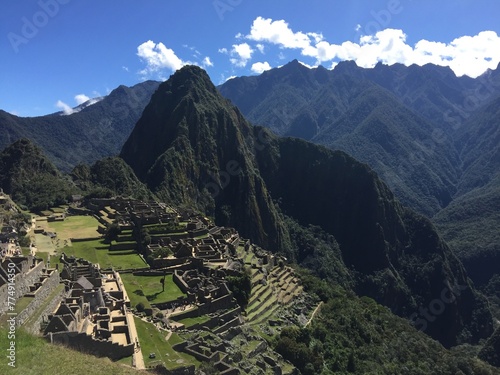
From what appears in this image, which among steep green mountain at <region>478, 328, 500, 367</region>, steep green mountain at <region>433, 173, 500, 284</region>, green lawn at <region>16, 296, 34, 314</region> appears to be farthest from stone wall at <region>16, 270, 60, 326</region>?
steep green mountain at <region>433, 173, 500, 284</region>

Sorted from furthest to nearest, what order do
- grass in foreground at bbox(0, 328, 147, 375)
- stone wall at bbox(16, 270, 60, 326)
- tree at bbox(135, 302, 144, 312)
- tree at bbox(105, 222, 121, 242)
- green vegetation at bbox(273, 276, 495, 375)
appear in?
tree at bbox(105, 222, 121, 242) → green vegetation at bbox(273, 276, 495, 375) → tree at bbox(135, 302, 144, 312) → stone wall at bbox(16, 270, 60, 326) → grass in foreground at bbox(0, 328, 147, 375)

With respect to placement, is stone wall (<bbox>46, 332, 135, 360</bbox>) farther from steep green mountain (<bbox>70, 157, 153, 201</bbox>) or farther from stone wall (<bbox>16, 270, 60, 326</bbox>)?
steep green mountain (<bbox>70, 157, 153, 201</bbox>)

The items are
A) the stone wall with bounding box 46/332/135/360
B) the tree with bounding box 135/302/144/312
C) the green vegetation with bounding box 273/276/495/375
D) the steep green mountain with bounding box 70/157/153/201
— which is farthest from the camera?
the steep green mountain with bounding box 70/157/153/201

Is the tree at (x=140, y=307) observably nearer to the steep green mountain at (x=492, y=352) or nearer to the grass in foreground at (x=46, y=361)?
the grass in foreground at (x=46, y=361)

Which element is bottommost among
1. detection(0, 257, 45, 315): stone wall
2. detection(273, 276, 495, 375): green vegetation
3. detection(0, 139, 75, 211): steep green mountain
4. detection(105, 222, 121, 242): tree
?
detection(273, 276, 495, 375): green vegetation

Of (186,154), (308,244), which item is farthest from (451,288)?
(186,154)

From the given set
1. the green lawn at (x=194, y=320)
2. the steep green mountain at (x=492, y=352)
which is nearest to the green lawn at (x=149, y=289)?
the green lawn at (x=194, y=320)
